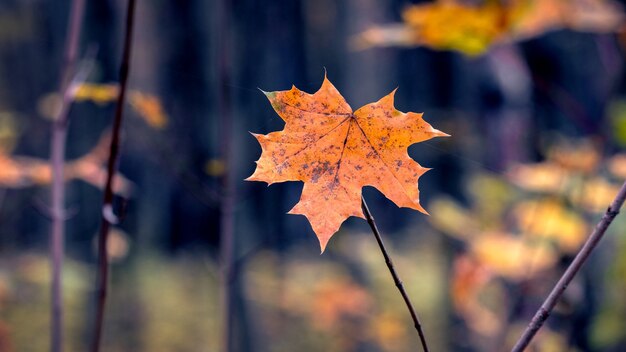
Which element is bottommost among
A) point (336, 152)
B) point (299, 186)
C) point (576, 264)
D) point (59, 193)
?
point (576, 264)

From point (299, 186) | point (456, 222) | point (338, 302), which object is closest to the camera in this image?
point (456, 222)

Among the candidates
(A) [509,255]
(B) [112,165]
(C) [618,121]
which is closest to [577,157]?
(A) [509,255]

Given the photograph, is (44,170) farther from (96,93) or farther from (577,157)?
(577,157)

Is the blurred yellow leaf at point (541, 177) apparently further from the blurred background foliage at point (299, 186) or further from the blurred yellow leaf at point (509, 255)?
the blurred yellow leaf at point (509, 255)

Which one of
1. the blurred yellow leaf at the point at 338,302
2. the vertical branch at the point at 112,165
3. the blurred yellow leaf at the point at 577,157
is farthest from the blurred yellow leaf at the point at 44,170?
the blurred yellow leaf at the point at 338,302

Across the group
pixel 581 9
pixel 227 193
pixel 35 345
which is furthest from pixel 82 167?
pixel 35 345

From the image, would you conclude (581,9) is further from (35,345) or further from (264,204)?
(264,204)

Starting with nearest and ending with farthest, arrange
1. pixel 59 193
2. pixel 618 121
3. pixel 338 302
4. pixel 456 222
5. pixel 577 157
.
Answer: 1. pixel 59 193
2. pixel 618 121
3. pixel 577 157
4. pixel 456 222
5. pixel 338 302

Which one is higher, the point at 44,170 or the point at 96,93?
the point at 44,170
